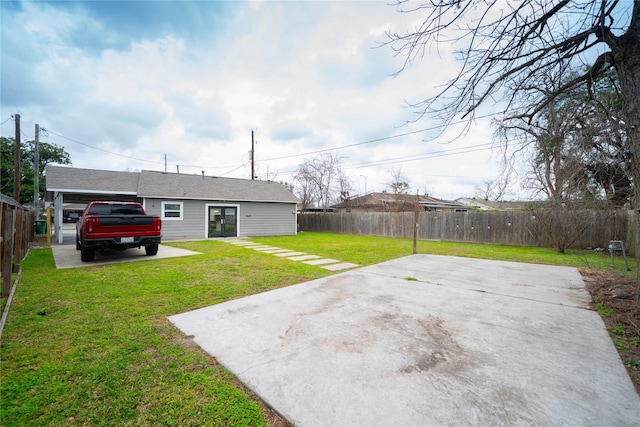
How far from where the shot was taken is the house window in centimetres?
1322

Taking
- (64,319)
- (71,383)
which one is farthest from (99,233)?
(71,383)

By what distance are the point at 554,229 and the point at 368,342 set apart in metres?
11.0

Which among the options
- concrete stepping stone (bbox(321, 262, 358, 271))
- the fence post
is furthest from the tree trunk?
the fence post

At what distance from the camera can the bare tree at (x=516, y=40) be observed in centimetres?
297

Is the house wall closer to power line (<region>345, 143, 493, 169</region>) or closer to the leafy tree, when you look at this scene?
power line (<region>345, 143, 493, 169</region>)

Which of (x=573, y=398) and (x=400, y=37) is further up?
(x=400, y=37)

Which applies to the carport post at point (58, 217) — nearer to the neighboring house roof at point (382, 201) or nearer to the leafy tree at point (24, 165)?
the neighboring house roof at point (382, 201)

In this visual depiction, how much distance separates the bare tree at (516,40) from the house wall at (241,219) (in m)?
13.4

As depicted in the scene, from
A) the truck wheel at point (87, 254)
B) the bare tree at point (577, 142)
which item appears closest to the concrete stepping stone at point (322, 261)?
the bare tree at point (577, 142)

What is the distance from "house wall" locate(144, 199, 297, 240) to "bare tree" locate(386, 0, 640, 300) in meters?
13.4

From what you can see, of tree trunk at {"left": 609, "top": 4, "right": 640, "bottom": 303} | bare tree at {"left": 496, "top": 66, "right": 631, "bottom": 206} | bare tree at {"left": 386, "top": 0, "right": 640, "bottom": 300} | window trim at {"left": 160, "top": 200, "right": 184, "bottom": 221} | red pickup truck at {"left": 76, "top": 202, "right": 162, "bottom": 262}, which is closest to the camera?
bare tree at {"left": 386, "top": 0, "right": 640, "bottom": 300}

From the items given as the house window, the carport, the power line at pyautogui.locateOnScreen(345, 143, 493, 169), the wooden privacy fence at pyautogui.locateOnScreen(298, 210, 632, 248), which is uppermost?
the power line at pyautogui.locateOnScreen(345, 143, 493, 169)

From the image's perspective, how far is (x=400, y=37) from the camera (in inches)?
123

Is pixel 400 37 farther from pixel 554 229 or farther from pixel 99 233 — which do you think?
pixel 554 229
